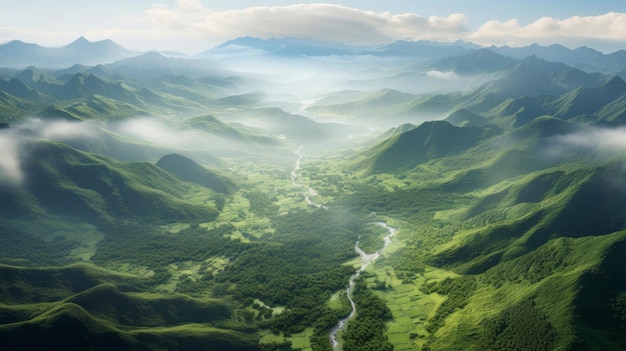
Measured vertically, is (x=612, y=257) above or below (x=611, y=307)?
above

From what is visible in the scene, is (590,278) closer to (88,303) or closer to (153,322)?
(153,322)

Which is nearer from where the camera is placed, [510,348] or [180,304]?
[510,348]

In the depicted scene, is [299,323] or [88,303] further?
[299,323]

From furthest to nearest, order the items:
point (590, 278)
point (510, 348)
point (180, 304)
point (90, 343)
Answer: point (180, 304), point (590, 278), point (510, 348), point (90, 343)

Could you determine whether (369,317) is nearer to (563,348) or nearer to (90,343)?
(563,348)

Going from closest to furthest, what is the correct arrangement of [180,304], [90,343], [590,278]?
1. [90,343]
2. [590,278]
3. [180,304]

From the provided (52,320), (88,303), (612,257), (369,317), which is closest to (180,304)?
(88,303)

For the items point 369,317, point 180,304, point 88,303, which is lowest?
point 369,317

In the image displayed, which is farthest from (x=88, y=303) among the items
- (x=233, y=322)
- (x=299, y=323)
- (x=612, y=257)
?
(x=612, y=257)

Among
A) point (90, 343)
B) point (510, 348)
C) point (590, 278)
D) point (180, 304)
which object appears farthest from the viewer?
point (180, 304)
